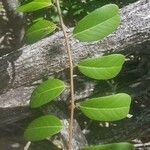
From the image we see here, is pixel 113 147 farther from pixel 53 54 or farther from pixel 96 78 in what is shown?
pixel 53 54

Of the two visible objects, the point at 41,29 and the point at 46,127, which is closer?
the point at 46,127

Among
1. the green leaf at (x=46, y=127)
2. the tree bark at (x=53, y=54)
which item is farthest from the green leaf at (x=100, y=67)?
the tree bark at (x=53, y=54)

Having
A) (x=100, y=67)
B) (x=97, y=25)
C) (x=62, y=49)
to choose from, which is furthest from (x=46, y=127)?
(x=62, y=49)

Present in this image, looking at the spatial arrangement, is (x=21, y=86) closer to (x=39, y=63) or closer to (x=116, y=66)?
(x=39, y=63)

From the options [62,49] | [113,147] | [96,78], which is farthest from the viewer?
[62,49]

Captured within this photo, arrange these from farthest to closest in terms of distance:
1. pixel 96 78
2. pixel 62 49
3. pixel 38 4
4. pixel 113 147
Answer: pixel 62 49
pixel 38 4
pixel 96 78
pixel 113 147

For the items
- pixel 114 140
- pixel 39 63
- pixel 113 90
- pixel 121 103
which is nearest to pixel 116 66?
pixel 121 103

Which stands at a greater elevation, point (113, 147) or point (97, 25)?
point (97, 25)
